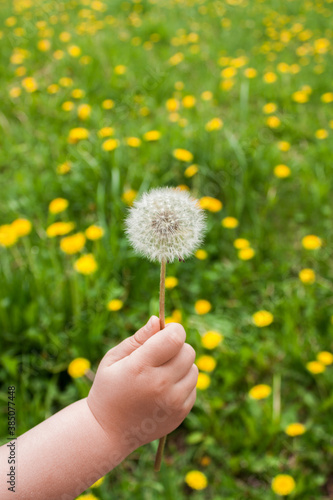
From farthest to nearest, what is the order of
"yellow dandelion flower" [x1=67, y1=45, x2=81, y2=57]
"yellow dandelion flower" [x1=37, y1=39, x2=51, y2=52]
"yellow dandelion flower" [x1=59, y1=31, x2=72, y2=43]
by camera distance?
"yellow dandelion flower" [x1=59, y1=31, x2=72, y2=43] < "yellow dandelion flower" [x1=37, y1=39, x2=51, y2=52] < "yellow dandelion flower" [x1=67, y1=45, x2=81, y2=57]

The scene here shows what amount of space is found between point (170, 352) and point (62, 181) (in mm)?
1654

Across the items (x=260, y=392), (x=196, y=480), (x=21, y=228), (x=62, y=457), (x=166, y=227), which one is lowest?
(x=196, y=480)

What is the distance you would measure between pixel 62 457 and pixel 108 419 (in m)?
0.11

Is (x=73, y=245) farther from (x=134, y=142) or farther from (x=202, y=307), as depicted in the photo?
(x=134, y=142)

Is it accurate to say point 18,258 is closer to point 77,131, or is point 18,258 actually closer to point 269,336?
point 77,131

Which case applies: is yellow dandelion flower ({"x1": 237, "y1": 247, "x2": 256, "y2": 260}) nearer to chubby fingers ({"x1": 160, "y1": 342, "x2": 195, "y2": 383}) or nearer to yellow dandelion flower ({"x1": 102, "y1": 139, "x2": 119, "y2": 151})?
yellow dandelion flower ({"x1": 102, "y1": 139, "x2": 119, "y2": 151})

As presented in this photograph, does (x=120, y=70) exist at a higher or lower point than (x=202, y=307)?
higher

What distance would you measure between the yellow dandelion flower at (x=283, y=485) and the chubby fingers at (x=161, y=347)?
711 millimetres

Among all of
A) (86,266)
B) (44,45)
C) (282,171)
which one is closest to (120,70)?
(44,45)

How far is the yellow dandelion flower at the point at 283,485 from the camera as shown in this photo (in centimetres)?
121

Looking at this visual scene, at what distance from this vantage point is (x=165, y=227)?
770 millimetres

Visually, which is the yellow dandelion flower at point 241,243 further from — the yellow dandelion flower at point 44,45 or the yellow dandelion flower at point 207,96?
the yellow dandelion flower at point 44,45

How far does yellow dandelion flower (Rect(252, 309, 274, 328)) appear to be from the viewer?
1608mm

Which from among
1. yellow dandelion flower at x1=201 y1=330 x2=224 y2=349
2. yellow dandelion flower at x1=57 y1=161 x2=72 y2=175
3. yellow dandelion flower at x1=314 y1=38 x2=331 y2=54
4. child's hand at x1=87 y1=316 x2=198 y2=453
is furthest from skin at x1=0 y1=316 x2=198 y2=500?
yellow dandelion flower at x1=314 y1=38 x2=331 y2=54
